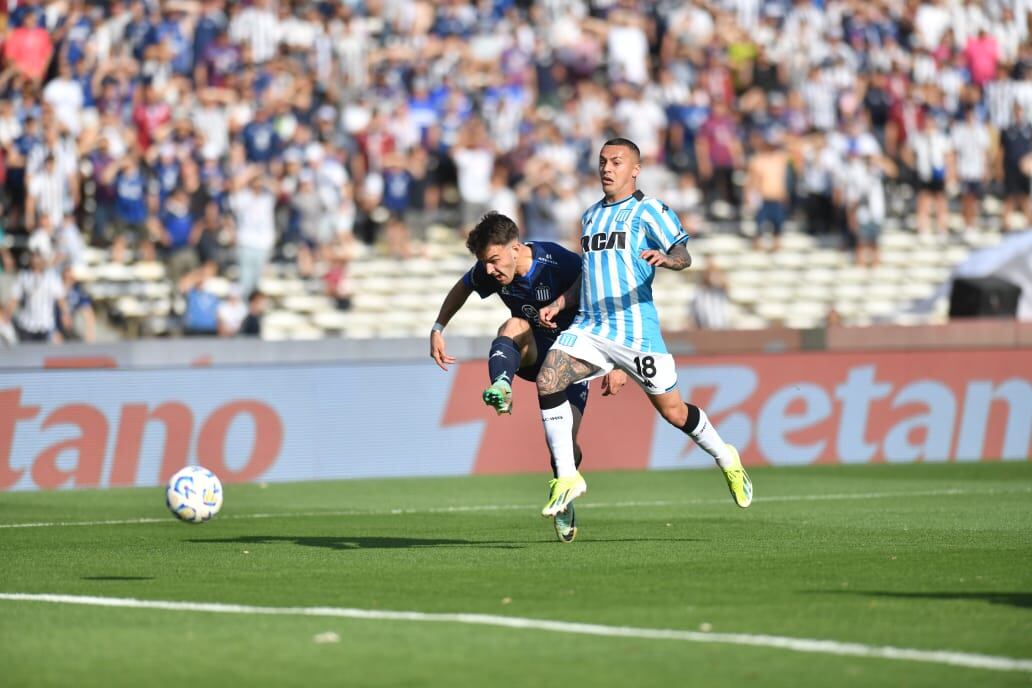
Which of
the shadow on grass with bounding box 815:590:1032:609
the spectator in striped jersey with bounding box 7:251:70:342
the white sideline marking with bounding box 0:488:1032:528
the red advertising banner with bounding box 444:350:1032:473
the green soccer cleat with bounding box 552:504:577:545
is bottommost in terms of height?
the red advertising banner with bounding box 444:350:1032:473

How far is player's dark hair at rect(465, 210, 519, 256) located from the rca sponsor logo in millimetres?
8916

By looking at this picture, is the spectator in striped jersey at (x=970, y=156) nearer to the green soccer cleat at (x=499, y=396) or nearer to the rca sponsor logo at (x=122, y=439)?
the rca sponsor logo at (x=122, y=439)

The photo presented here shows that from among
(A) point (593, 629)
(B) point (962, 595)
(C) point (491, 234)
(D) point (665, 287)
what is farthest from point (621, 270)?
(D) point (665, 287)

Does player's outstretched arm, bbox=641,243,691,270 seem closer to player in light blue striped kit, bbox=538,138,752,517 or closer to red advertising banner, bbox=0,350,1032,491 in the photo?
player in light blue striped kit, bbox=538,138,752,517

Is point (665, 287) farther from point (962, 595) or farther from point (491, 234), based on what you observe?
point (962, 595)

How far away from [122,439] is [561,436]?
9.17 meters

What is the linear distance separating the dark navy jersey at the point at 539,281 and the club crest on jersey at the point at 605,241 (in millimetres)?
228

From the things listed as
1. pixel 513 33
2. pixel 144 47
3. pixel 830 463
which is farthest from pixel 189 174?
pixel 830 463

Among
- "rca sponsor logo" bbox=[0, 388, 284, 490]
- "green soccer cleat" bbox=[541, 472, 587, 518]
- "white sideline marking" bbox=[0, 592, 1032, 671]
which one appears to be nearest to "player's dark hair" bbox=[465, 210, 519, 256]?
"green soccer cleat" bbox=[541, 472, 587, 518]

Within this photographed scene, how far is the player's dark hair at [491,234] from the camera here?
11.6 meters

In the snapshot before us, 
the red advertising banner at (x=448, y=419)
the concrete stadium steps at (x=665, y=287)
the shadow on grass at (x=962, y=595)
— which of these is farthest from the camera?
the concrete stadium steps at (x=665, y=287)

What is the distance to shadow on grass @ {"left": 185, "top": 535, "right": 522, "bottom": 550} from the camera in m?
12.1

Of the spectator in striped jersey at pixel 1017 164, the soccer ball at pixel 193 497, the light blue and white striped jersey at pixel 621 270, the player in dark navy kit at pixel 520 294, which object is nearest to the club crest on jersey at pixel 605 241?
the light blue and white striped jersey at pixel 621 270

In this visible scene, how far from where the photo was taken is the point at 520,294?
40.0ft
